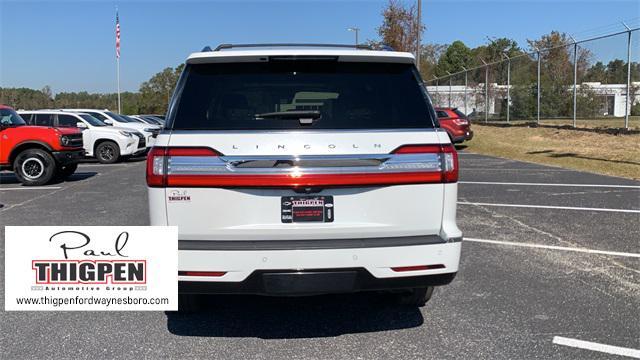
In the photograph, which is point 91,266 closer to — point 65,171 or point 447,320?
point 447,320

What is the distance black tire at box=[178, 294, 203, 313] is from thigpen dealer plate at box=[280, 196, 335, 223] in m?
1.33

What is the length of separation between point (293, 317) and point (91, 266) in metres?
1.49

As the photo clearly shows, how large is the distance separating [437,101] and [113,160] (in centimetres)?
2716

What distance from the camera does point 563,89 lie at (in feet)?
83.0

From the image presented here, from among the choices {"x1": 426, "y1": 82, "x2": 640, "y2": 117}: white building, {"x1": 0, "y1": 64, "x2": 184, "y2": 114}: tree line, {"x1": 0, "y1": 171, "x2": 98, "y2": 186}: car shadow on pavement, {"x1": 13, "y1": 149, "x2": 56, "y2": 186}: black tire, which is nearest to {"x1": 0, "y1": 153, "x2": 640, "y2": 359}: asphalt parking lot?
{"x1": 13, "y1": 149, "x2": 56, "y2": 186}: black tire

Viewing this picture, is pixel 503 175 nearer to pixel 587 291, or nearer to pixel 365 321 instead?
pixel 587 291

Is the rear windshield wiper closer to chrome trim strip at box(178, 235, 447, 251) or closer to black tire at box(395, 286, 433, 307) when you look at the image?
chrome trim strip at box(178, 235, 447, 251)

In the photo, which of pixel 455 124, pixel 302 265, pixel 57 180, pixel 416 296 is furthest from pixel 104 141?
pixel 302 265

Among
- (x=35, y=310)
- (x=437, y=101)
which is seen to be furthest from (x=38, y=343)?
(x=437, y=101)

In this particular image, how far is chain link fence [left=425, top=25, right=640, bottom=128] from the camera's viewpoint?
2130 cm

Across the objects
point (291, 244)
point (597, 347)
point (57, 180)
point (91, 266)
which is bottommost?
point (597, 347)

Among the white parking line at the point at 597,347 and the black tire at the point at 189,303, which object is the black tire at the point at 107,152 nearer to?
the black tire at the point at 189,303

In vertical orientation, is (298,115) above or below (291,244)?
above

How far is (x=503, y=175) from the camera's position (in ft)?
42.8
